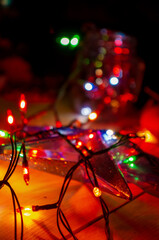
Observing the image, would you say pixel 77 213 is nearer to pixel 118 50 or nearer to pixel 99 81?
pixel 99 81

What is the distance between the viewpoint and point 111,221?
0.96 m

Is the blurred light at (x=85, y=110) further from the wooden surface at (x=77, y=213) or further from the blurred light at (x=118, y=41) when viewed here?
the wooden surface at (x=77, y=213)

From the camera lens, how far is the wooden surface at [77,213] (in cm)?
90

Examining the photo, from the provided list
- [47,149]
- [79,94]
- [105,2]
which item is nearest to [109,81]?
[79,94]

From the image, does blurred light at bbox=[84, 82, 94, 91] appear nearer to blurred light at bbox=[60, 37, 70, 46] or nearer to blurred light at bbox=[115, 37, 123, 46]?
blurred light at bbox=[115, 37, 123, 46]

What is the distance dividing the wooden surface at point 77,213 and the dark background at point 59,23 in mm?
2494

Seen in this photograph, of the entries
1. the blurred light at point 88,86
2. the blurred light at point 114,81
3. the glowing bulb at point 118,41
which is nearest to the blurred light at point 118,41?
the glowing bulb at point 118,41

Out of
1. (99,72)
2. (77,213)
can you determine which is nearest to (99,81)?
(99,72)

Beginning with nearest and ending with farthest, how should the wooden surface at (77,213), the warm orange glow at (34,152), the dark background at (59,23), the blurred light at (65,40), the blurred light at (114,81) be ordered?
the wooden surface at (77,213) → the warm orange glow at (34,152) → the blurred light at (65,40) → the blurred light at (114,81) → the dark background at (59,23)

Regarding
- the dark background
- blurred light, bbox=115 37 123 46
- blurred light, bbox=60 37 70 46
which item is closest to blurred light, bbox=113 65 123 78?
blurred light, bbox=115 37 123 46

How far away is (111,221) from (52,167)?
337 millimetres

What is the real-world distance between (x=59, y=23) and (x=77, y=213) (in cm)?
340

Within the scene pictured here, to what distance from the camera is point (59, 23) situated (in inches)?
156

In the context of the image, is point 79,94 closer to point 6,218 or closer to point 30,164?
point 30,164
